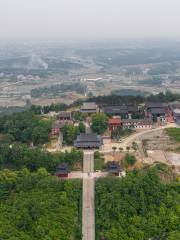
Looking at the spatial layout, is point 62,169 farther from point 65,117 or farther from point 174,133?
point 174,133

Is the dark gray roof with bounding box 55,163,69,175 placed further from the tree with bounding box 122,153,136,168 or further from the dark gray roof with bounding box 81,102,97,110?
the dark gray roof with bounding box 81,102,97,110

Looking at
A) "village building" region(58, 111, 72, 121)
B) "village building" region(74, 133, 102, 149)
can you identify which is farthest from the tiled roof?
"village building" region(58, 111, 72, 121)

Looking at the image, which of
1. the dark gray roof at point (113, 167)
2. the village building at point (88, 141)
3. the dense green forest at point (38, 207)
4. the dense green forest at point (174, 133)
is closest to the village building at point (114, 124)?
the village building at point (88, 141)

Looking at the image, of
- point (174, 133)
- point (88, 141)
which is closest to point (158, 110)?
point (174, 133)

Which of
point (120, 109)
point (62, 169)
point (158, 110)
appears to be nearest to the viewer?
point (62, 169)

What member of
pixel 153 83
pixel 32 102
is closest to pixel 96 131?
pixel 32 102
